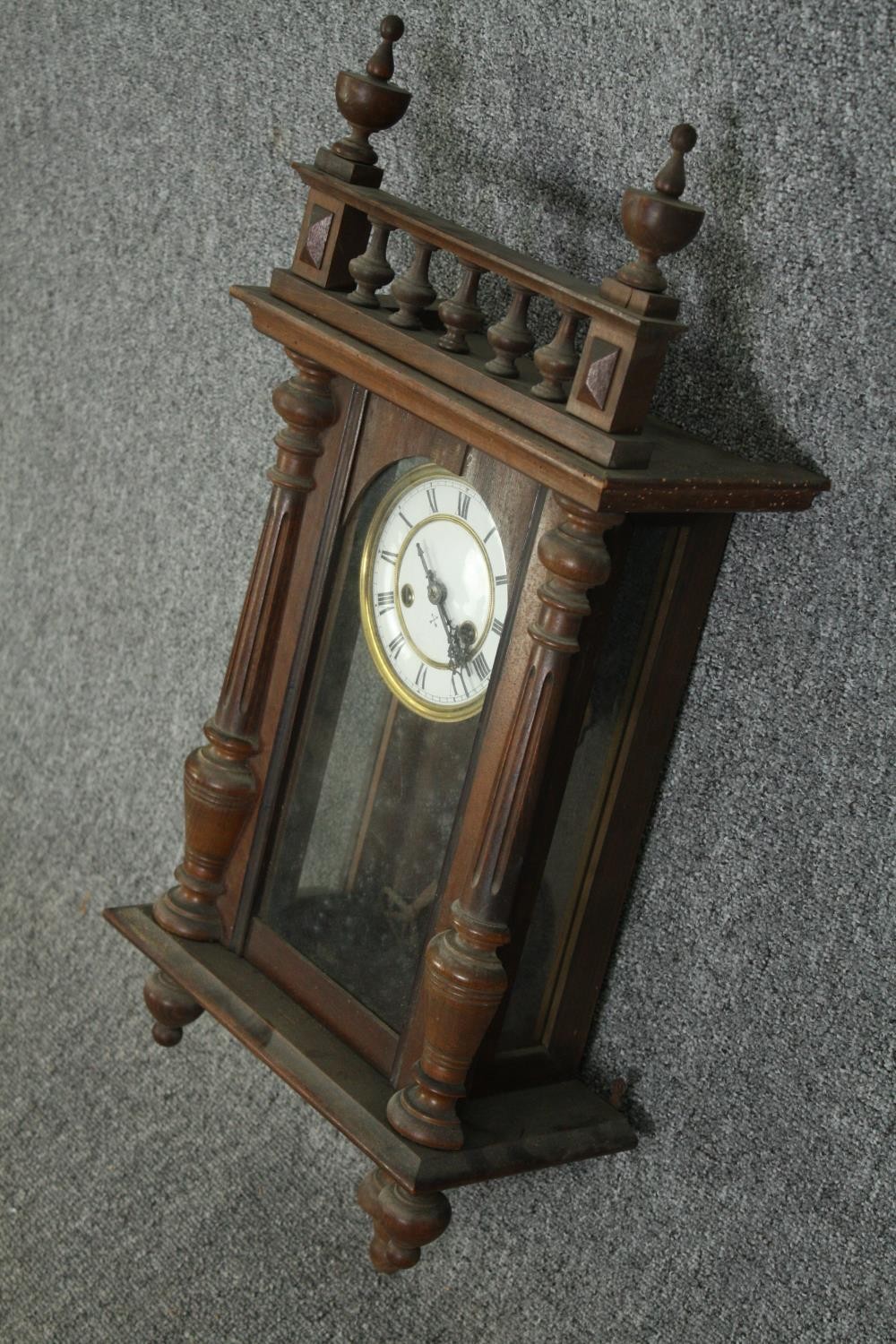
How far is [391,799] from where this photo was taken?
0.78 meters

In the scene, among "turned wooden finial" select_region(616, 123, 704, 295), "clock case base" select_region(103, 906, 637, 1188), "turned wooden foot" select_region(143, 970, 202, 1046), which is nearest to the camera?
"turned wooden finial" select_region(616, 123, 704, 295)

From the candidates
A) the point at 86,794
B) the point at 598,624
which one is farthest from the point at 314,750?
the point at 86,794

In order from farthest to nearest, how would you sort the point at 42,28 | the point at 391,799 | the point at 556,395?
1. the point at 42,28
2. the point at 391,799
3. the point at 556,395

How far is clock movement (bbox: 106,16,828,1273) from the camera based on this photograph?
674 millimetres

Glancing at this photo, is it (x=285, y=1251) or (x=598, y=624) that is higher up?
(x=598, y=624)

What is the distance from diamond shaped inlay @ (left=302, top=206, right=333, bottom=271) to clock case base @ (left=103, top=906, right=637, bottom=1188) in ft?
1.09

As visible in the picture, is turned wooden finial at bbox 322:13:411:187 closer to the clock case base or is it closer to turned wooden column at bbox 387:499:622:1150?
turned wooden column at bbox 387:499:622:1150

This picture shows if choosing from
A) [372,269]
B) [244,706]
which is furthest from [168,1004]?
[372,269]

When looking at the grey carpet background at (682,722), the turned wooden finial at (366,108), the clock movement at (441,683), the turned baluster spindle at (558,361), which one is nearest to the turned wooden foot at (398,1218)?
the clock movement at (441,683)

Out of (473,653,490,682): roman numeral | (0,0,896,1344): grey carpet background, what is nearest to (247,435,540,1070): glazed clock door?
(473,653,490,682): roman numeral

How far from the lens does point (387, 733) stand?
0.78 m

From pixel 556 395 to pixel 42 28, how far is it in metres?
0.61

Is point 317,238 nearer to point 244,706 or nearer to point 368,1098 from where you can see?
point 244,706

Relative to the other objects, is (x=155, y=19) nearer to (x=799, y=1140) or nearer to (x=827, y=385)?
(x=827, y=385)
